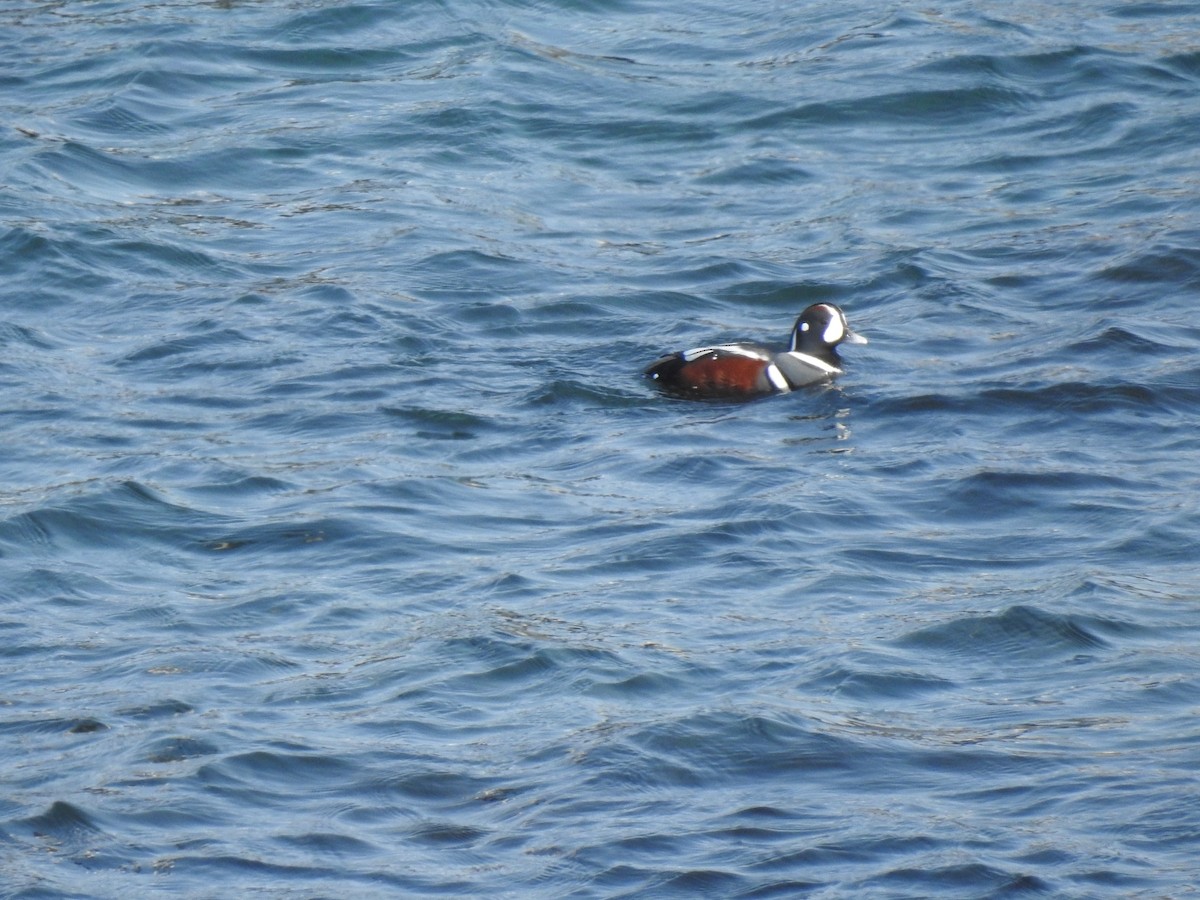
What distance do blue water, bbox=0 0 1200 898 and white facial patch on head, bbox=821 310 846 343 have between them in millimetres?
226

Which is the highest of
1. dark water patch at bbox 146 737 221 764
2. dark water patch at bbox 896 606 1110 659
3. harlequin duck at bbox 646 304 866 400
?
dark water patch at bbox 146 737 221 764

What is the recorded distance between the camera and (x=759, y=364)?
10.8 meters

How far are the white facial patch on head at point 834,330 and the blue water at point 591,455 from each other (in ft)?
0.74

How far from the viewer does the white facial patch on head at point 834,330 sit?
1084 centimetres

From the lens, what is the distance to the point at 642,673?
7.11 meters

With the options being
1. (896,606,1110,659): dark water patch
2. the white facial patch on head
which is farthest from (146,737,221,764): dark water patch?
the white facial patch on head

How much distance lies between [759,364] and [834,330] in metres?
0.46

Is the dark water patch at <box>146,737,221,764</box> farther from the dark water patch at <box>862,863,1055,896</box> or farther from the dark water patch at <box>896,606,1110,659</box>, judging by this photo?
the dark water patch at <box>896,606,1110,659</box>

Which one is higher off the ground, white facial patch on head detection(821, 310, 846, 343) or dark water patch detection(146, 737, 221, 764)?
Result: dark water patch detection(146, 737, 221, 764)

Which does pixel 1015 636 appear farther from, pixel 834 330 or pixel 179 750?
pixel 834 330

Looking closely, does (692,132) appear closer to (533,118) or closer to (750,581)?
(533,118)

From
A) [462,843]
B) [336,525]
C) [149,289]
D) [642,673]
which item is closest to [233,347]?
[149,289]

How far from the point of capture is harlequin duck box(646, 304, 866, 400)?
10.5 metres

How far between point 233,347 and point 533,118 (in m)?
4.78
